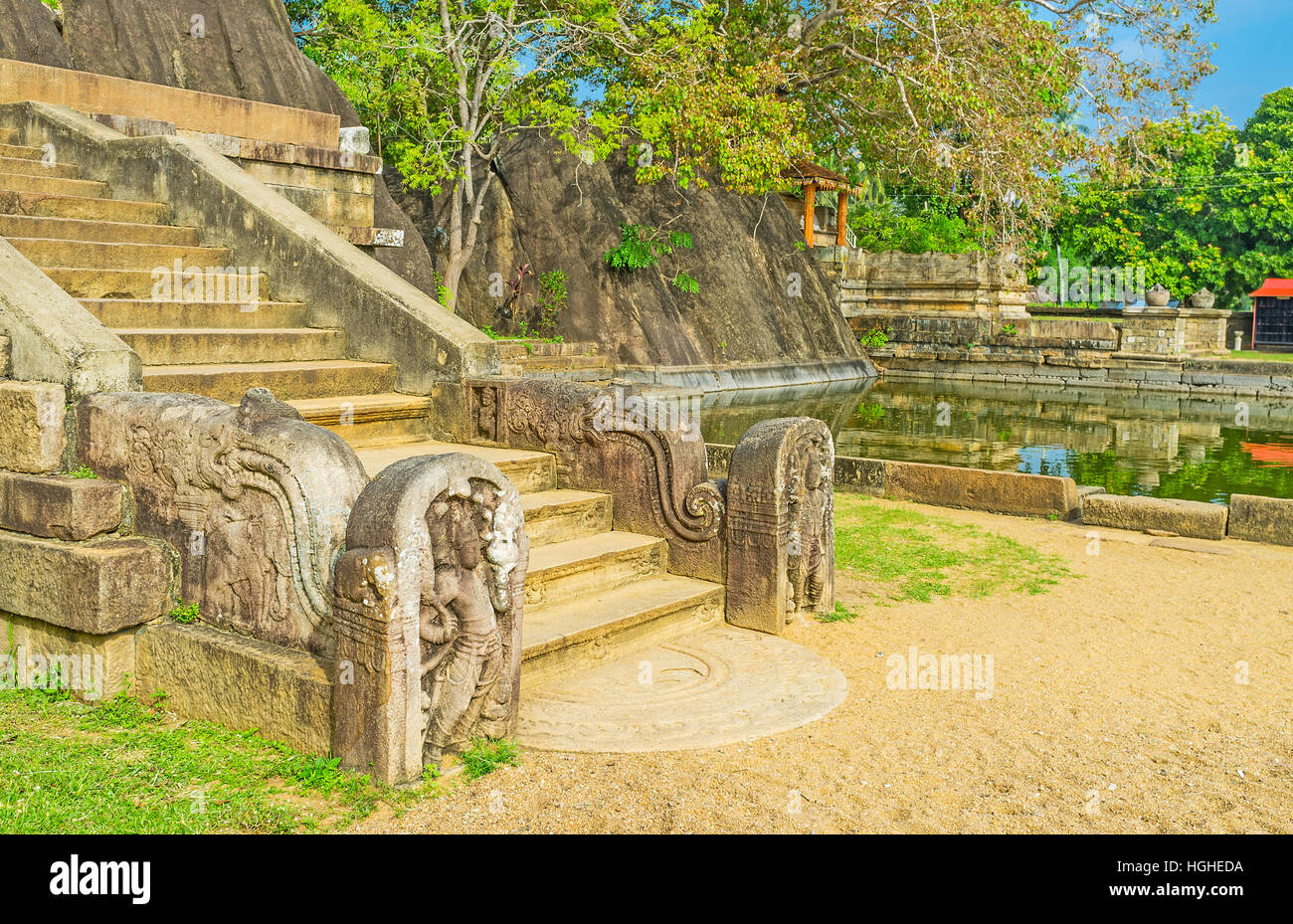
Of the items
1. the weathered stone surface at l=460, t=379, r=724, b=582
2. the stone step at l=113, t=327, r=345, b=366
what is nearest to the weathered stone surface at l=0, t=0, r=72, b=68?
the stone step at l=113, t=327, r=345, b=366

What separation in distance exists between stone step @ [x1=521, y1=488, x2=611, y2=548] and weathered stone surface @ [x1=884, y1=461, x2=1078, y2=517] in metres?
4.36

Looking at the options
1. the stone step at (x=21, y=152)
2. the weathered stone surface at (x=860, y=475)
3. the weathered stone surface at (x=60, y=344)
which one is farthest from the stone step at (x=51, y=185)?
the weathered stone surface at (x=860, y=475)

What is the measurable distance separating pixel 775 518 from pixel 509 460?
1440 millimetres

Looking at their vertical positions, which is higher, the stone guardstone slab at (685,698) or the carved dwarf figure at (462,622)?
the carved dwarf figure at (462,622)

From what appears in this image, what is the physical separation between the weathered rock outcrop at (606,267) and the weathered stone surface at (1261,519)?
14.1m

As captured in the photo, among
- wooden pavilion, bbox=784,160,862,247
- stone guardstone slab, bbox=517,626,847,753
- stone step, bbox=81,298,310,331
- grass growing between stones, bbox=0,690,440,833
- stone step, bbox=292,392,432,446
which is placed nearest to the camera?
grass growing between stones, bbox=0,690,440,833

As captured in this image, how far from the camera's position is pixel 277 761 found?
364 centimetres

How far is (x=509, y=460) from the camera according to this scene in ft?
18.7

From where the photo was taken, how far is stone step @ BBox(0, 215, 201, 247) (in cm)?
640

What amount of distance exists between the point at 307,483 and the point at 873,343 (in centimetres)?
2804

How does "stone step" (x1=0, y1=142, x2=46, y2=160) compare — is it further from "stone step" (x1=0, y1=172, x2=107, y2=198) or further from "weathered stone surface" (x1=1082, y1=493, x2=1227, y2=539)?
"weathered stone surface" (x1=1082, y1=493, x2=1227, y2=539)

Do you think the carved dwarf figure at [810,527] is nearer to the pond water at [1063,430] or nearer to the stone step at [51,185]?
the stone step at [51,185]

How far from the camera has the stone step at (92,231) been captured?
21.0ft

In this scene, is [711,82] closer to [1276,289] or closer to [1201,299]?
[1201,299]
